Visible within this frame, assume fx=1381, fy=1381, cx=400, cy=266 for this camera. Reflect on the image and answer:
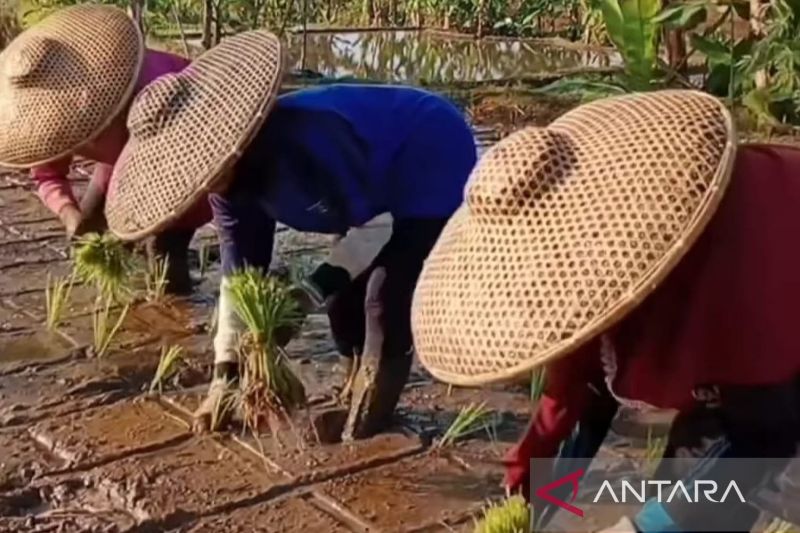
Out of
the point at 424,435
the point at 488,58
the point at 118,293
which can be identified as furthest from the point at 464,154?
the point at 488,58

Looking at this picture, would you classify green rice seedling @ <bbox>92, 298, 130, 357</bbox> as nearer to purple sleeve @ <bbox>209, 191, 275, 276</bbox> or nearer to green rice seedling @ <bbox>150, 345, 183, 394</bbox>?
green rice seedling @ <bbox>150, 345, 183, 394</bbox>

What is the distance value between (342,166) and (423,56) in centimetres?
869

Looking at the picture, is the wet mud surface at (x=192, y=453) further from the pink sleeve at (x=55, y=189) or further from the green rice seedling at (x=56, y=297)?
the pink sleeve at (x=55, y=189)

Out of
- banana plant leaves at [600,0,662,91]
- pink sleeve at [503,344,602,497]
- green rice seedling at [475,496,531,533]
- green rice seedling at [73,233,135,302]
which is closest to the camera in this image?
pink sleeve at [503,344,602,497]

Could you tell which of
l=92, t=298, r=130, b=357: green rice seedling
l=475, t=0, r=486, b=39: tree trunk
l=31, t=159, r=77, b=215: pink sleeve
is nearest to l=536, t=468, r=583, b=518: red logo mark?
l=92, t=298, r=130, b=357: green rice seedling

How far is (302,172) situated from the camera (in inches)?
137

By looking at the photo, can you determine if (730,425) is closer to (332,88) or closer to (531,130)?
(531,130)

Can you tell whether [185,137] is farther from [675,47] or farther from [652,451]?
Answer: [675,47]

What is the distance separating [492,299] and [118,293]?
2879 mm

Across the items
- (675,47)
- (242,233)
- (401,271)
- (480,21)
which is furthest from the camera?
(480,21)

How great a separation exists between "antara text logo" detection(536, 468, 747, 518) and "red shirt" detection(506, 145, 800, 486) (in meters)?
0.16

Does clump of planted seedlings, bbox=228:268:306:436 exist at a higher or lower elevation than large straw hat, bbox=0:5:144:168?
lower

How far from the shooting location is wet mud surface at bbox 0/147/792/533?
3.39m

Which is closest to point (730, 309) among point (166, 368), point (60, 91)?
point (166, 368)
